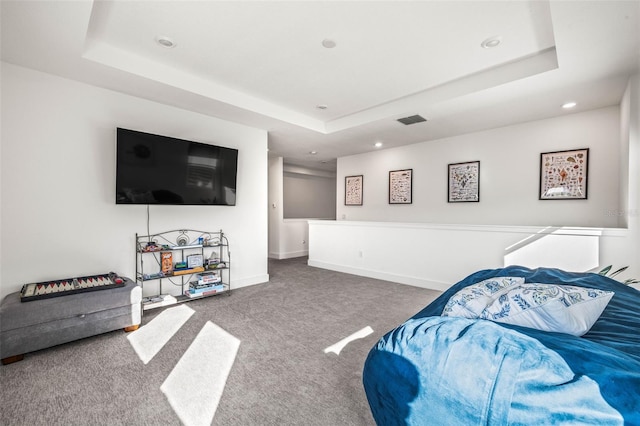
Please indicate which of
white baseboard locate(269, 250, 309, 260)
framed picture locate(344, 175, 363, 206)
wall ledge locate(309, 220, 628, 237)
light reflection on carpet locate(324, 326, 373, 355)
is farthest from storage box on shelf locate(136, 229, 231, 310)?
framed picture locate(344, 175, 363, 206)

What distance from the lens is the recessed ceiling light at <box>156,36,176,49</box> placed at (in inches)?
95.5

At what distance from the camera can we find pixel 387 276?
472cm

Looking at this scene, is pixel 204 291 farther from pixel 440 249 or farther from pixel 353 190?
pixel 353 190

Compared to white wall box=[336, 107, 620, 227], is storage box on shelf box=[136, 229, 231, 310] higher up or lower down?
lower down

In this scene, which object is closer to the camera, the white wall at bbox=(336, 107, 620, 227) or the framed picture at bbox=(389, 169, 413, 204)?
the white wall at bbox=(336, 107, 620, 227)

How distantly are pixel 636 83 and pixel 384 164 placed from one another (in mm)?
3578

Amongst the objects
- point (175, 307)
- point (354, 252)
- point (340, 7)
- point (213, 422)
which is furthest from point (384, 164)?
point (213, 422)

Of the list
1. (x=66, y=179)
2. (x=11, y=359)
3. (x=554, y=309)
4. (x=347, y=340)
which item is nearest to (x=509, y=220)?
(x=347, y=340)

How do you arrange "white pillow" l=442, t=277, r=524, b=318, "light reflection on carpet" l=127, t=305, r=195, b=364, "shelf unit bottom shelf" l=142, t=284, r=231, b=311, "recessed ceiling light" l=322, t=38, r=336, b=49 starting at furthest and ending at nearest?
"shelf unit bottom shelf" l=142, t=284, r=231, b=311 → "recessed ceiling light" l=322, t=38, r=336, b=49 → "light reflection on carpet" l=127, t=305, r=195, b=364 → "white pillow" l=442, t=277, r=524, b=318

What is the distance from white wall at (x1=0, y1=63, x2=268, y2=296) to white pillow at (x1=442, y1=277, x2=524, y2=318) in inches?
130

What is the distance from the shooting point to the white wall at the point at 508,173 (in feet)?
11.9

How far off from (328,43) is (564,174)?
141 inches

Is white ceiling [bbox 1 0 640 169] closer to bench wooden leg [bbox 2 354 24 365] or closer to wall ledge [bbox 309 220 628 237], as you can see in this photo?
wall ledge [bbox 309 220 628 237]

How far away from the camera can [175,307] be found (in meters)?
3.36
